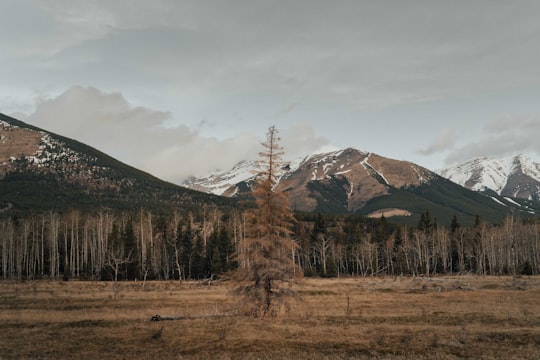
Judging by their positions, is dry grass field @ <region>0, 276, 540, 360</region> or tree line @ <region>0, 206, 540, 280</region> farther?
tree line @ <region>0, 206, 540, 280</region>

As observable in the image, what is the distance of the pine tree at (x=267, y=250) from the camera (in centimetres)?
3225

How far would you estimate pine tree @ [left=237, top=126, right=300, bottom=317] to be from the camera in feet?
106

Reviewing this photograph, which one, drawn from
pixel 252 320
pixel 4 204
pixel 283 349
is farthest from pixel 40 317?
pixel 4 204

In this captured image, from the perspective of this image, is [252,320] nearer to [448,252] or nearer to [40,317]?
[40,317]

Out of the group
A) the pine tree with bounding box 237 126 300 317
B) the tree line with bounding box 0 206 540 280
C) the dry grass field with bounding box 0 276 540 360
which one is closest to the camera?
the dry grass field with bounding box 0 276 540 360

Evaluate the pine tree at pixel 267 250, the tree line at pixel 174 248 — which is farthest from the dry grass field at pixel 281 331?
the tree line at pixel 174 248

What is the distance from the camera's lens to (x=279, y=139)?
3631cm

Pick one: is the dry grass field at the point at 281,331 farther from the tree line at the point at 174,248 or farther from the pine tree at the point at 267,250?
the tree line at the point at 174,248

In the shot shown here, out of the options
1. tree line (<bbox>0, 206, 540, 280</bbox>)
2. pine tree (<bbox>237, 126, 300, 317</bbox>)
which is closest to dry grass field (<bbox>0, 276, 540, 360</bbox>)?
pine tree (<bbox>237, 126, 300, 317</bbox>)

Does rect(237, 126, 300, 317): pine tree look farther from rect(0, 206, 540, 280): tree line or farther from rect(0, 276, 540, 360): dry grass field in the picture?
rect(0, 206, 540, 280): tree line

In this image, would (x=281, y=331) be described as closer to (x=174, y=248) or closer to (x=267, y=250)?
(x=267, y=250)

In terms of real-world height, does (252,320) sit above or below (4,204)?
below

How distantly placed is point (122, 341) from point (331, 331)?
12.1m

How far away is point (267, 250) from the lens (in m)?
32.7
